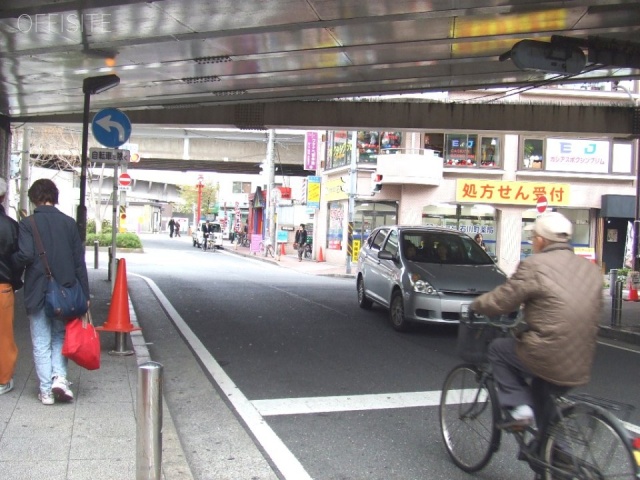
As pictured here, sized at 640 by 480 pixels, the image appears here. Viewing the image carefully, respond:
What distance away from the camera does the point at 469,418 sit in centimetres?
433

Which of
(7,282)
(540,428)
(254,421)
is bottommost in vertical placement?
(254,421)

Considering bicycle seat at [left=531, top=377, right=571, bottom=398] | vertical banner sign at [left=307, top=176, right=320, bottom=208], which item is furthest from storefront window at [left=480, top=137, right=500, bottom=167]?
bicycle seat at [left=531, top=377, right=571, bottom=398]

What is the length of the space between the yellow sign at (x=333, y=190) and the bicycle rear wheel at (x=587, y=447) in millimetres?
24637

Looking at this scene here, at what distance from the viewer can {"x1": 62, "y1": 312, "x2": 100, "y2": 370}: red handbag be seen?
5039 mm

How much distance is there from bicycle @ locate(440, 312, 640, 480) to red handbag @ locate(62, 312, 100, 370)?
291 cm

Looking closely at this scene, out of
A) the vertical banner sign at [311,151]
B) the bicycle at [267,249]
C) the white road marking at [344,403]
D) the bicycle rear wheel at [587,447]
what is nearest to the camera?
the bicycle rear wheel at [587,447]

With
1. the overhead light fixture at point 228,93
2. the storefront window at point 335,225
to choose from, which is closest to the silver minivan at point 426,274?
the overhead light fixture at point 228,93

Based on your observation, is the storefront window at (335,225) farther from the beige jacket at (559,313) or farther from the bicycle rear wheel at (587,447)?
the bicycle rear wheel at (587,447)

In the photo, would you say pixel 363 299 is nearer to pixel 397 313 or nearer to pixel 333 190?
pixel 397 313

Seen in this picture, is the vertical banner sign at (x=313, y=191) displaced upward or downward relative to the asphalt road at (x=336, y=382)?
upward

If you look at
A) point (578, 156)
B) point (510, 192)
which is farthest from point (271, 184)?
point (578, 156)

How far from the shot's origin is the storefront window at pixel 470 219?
28172mm

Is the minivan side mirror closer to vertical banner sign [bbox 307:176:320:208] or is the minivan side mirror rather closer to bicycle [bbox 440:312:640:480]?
bicycle [bbox 440:312:640:480]

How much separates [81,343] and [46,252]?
0.80 meters
